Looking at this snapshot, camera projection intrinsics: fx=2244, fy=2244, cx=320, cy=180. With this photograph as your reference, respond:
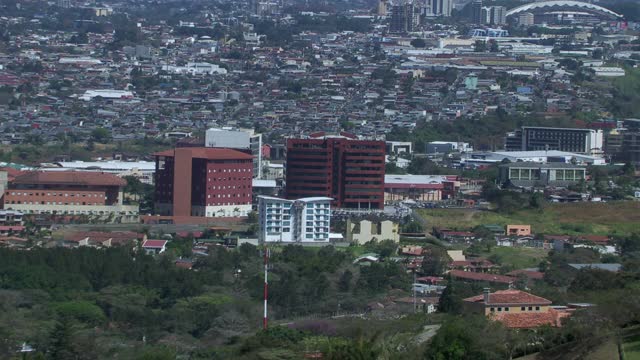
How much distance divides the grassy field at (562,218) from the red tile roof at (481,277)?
6195 millimetres

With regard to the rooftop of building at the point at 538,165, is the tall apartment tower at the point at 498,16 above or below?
above

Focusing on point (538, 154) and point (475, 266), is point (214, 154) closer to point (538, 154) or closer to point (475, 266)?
point (475, 266)

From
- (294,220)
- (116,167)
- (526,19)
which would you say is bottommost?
(294,220)

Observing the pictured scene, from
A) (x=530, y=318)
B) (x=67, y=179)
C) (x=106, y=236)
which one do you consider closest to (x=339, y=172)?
(x=67, y=179)

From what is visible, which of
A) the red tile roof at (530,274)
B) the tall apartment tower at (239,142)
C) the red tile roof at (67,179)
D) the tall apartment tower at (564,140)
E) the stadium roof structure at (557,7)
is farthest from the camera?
the stadium roof structure at (557,7)

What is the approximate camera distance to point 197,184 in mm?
37188

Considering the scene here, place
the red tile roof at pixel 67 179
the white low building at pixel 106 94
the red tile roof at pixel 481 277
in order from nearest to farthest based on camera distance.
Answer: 1. the red tile roof at pixel 481 277
2. the red tile roof at pixel 67 179
3. the white low building at pixel 106 94

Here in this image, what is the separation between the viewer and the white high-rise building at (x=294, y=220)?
33781 mm

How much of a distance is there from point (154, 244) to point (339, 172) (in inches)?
254

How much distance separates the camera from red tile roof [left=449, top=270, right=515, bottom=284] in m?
28.2

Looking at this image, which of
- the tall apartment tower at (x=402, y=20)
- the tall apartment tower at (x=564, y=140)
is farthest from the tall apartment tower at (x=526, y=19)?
the tall apartment tower at (x=564, y=140)

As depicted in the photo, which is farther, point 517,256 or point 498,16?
point 498,16

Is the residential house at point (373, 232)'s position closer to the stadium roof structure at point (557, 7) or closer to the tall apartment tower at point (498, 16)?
the tall apartment tower at point (498, 16)

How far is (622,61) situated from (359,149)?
110 ft
